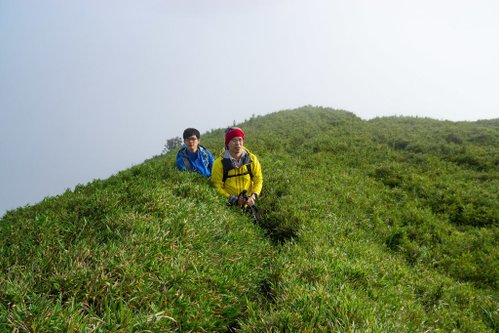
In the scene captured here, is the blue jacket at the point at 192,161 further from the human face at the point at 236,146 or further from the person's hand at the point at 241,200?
the person's hand at the point at 241,200

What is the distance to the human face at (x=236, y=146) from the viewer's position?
766 centimetres

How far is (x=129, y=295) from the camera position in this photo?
11.2 ft

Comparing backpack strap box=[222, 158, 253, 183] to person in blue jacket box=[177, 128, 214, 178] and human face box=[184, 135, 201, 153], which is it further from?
human face box=[184, 135, 201, 153]

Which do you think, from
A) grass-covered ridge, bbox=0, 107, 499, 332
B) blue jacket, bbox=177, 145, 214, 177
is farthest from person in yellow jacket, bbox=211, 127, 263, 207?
blue jacket, bbox=177, 145, 214, 177

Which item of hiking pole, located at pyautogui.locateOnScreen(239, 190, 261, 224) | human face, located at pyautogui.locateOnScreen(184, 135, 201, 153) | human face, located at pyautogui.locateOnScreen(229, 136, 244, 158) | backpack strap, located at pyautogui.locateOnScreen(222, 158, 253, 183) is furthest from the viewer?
human face, located at pyautogui.locateOnScreen(184, 135, 201, 153)

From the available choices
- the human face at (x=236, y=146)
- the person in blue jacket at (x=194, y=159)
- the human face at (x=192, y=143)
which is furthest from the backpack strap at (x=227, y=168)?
the human face at (x=192, y=143)

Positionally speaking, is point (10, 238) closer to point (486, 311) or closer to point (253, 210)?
point (253, 210)

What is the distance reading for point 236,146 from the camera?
25.3 ft

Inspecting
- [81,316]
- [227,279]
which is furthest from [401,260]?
[81,316]

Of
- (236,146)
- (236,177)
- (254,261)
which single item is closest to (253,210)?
(236,177)

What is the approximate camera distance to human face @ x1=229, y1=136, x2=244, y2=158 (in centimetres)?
766

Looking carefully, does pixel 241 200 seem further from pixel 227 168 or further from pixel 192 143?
pixel 192 143

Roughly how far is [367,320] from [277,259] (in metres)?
1.91

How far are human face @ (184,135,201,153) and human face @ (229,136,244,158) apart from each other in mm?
1580
